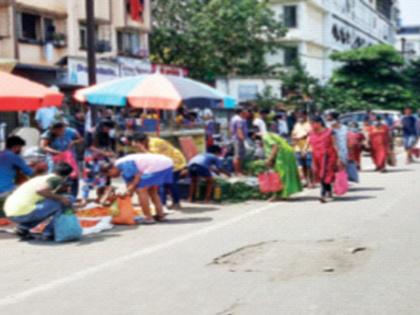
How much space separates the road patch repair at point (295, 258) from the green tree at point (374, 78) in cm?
4045

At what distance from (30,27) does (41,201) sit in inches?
770

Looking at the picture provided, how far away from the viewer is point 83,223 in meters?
11.0

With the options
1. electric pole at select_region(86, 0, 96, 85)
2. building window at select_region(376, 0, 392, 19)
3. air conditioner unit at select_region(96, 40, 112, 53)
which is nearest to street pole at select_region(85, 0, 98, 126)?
electric pole at select_region(86, 0, 96, 85)

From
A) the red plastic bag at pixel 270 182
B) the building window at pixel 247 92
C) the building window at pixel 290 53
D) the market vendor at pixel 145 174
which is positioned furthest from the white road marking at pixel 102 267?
the building window at pixel 290 53

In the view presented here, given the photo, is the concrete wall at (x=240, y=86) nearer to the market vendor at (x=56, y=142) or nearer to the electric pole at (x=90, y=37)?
the electric pole at (x=90, y=37)

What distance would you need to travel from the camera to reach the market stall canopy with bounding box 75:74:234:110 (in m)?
14.1

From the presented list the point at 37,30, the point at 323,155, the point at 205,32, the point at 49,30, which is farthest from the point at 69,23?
the point at 323,155

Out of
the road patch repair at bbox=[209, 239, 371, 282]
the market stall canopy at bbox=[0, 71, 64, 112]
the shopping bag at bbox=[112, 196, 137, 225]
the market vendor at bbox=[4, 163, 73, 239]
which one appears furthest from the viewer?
the shopping bag at bbox=[112, 196, 137, 225]

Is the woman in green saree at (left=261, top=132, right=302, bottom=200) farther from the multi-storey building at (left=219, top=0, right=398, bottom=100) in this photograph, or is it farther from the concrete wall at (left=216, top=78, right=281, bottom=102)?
the multi-storey building at (left=219, top=0, right=398, bottom=100)

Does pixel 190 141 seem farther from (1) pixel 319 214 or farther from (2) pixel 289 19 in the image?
(2) pixel 289 19

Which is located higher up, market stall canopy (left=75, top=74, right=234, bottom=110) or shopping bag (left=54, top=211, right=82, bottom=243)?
market stall canopy (left=75, top=74, right=234, bottom=110)

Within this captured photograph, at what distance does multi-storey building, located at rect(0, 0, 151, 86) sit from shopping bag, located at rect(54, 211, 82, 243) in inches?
629

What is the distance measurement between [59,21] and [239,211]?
19.0 meters

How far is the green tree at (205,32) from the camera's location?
4138cm
